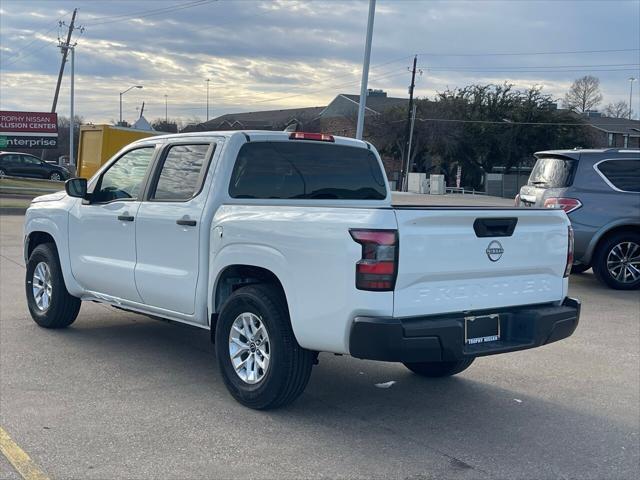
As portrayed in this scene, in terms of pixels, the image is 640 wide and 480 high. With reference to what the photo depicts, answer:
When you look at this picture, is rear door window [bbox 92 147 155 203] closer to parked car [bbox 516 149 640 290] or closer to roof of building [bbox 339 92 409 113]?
parked car [bbox 516 149 640 290]

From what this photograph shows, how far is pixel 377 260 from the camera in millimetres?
4367

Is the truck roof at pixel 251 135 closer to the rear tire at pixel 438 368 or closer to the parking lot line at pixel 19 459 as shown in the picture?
the rear tire at pixel 438 368

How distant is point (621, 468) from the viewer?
4.44 metres

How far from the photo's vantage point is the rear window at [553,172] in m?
11.0

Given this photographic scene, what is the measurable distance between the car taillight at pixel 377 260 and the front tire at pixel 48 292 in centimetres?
404

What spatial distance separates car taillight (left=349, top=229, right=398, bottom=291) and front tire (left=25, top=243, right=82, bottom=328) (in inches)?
159

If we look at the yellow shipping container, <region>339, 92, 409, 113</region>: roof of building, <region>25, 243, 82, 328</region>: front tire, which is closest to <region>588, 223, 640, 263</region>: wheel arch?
<region>25, 243, 82, 328</region>: front tire

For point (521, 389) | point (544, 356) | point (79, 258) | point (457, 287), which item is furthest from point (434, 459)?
point (79, 258)

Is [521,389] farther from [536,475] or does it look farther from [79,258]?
[79,258]

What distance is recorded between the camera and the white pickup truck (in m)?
4.45

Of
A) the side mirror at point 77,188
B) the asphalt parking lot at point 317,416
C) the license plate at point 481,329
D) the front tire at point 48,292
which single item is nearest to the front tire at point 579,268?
the asphalt parking lot at point 317,416

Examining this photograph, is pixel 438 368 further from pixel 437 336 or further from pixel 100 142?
pixel 100 142

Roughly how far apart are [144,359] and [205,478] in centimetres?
268

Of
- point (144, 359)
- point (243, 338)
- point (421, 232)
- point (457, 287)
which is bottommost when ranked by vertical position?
point (144, 359)
